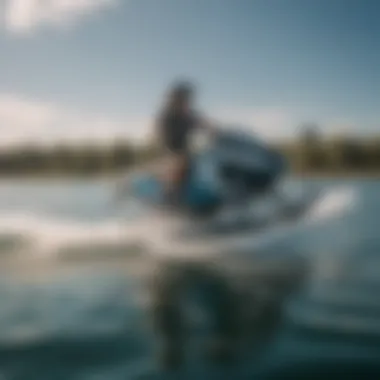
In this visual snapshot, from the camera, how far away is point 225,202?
208 cm

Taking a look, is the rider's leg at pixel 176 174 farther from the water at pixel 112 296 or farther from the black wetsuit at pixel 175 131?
the water at pixel 112 296

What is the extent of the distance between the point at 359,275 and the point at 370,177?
34 centimetres

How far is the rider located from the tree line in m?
0.06

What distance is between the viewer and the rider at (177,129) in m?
2.07

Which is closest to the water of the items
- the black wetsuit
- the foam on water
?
the foam on water

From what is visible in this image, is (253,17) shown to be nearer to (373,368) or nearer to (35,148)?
(35,148)

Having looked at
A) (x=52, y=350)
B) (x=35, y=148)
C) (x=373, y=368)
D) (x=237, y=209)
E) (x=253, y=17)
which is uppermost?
(x=253, y=17)

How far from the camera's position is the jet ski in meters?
2.07

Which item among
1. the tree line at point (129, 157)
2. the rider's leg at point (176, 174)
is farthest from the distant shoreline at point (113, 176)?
the rider's leg at point (176, 174)

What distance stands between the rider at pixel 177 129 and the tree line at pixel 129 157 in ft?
0.20

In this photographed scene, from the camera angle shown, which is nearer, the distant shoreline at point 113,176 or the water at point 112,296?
the water at point 112,296

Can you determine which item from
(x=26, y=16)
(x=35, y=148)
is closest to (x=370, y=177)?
(x=35, y=148)

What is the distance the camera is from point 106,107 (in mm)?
2125

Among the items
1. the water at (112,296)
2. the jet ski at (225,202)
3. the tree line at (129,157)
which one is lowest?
the water at (112,296)
